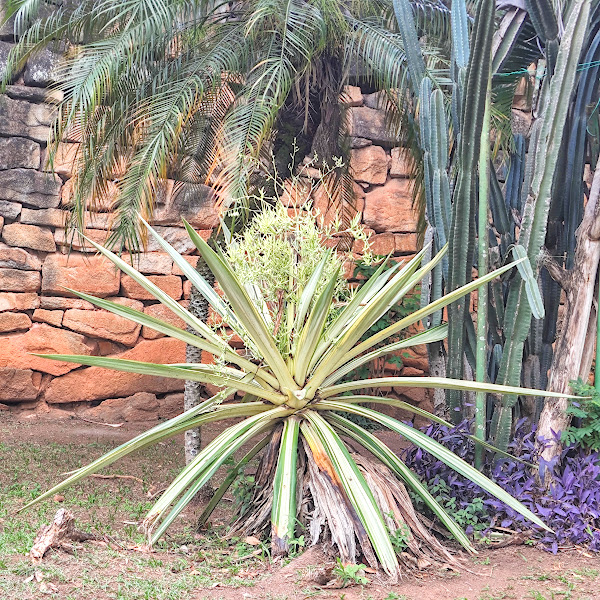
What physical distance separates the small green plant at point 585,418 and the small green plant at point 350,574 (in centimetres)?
111

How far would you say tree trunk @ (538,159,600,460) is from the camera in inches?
122

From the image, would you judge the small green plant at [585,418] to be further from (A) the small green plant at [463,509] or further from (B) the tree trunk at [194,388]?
(B) the tree trunk at [194,388]

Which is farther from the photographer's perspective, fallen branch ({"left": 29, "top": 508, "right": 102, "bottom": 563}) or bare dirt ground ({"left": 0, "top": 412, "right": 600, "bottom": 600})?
fallen branch ({"left": 29, "top": 508, "right": 102, "bottom": 563})

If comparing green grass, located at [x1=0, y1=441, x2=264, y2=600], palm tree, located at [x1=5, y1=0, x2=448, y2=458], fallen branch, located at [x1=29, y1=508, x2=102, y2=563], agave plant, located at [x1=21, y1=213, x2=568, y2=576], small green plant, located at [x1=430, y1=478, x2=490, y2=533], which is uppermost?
palm tree, located at [x1=5, y1=0, x2=448, y2=458]

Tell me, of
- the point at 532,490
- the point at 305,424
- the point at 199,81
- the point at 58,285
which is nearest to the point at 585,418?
the point at 532,490

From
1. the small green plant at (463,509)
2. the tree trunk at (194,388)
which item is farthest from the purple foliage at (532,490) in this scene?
the tree trunk at (194,388)

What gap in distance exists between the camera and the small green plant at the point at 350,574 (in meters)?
2.44

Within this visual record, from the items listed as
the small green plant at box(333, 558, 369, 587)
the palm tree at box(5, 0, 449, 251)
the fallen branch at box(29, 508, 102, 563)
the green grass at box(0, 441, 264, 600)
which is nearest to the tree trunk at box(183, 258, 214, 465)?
the green grass at box(0, 441, 264, 600)

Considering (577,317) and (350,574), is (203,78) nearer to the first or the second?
(577,317)

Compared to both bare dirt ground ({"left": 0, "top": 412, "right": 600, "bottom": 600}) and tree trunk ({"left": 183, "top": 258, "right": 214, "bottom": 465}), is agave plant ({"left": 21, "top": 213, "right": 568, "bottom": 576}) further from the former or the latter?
tree trunk ({"left": 183, "top": 258, "right": 214, "bottom": 465})

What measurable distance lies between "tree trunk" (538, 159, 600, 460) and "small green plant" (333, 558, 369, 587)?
1089mm

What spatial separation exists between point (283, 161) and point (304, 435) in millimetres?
2195

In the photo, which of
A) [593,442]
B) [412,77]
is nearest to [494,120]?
[412,77]

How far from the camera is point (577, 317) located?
316 cm
